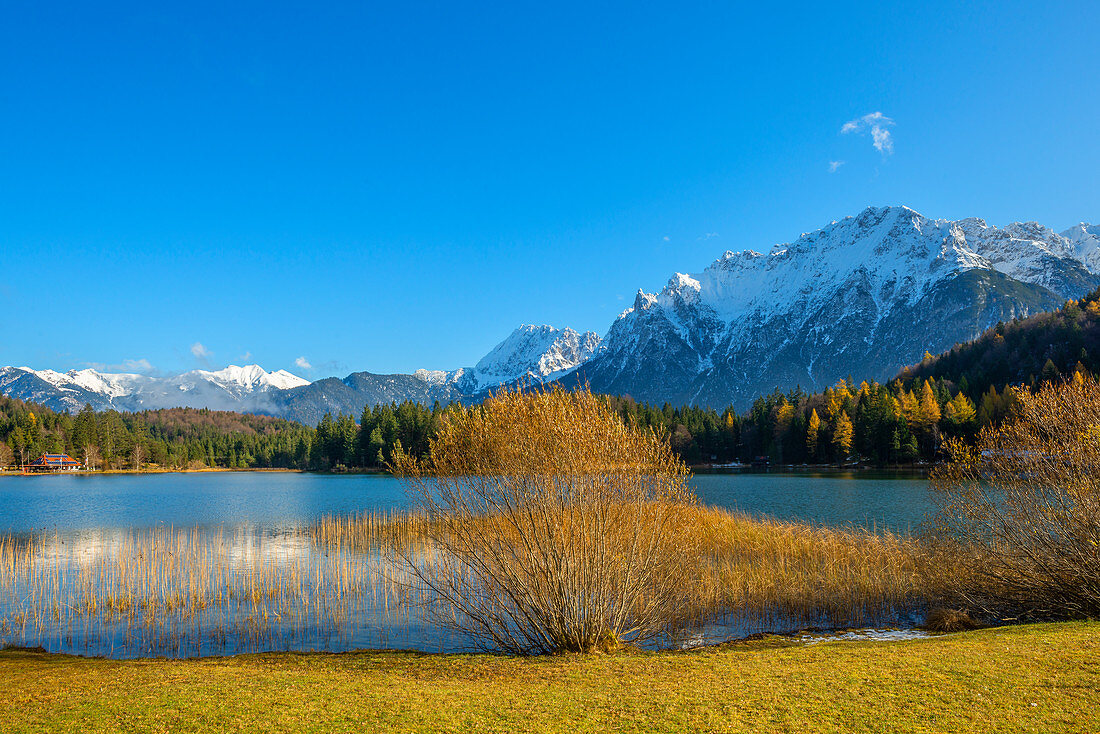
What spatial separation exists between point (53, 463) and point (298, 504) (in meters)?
112

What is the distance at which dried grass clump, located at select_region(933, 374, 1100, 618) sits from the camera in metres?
15.2

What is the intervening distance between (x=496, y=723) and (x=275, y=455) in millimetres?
176201

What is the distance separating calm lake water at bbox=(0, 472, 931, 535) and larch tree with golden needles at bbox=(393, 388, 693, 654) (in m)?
24.9

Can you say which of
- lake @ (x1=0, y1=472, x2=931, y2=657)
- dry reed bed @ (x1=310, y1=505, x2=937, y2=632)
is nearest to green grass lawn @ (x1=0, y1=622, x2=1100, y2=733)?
dry reed bed @ (x1=310, y1=505, x2=937, y2=632)

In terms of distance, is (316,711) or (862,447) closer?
(316,711)

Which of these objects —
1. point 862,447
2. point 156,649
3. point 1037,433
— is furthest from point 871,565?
point 862,447

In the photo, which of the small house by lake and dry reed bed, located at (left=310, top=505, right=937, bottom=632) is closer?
dry reed bed, located at (left=310, top=505, right=937, bottom=632)

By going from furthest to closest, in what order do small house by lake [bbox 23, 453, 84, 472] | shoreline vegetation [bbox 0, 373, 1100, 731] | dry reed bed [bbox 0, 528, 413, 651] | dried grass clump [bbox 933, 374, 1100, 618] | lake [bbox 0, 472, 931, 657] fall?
small house by lake [bbox 23, 453, 84, 472], dry reed bed [bbox 0, 528, 413, 651], lake [bbox 0, 472, 931, 657], dried grass clump [bbox 933, 374, 1100, 618], shoreline vegetation [bbox 0, 373, 1100, 731]

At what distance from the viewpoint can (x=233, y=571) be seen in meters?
25.3

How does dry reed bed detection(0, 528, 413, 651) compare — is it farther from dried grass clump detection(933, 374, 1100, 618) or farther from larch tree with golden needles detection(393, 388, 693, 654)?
dried grass clump detection(933, 374, 1100, 618)

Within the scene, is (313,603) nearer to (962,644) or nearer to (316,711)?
(316,711)

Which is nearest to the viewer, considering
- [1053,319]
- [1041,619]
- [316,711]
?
[316,711]

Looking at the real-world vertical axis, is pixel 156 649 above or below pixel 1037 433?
below

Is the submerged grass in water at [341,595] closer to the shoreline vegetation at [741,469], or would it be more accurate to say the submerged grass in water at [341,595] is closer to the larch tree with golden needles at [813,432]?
the shoreline vegetation at [741,469]
